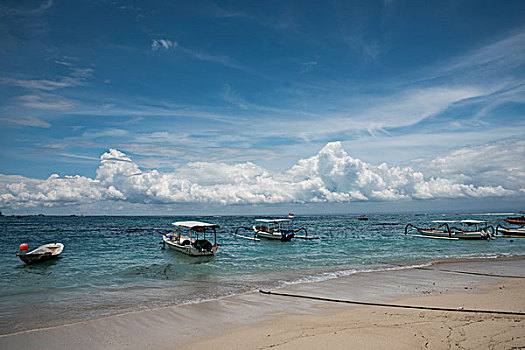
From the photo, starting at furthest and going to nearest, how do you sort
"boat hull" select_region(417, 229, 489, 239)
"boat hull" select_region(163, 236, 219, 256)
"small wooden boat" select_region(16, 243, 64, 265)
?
"boat hull" select_region(417, 229, 489, 239), "boat hull" select_region(163, 236, 219, 256), "small wooden boat" select_region(16, 243, 64, 265)

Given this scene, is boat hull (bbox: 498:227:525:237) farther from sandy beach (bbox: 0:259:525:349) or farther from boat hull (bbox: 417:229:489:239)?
sandy beach (bbox: 0:259:525:349)

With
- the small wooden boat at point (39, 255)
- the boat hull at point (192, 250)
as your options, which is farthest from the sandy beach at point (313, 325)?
the small wooden boat at point (39, 255)

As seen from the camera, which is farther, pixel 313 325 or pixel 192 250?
pixel 192 250

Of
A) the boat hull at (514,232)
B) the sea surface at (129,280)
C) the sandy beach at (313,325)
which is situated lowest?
the boat hull at (514,232)

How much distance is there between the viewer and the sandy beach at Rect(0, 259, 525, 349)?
7.30m

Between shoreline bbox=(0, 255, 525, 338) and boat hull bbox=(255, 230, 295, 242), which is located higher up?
shoreline bbox=(0, 255, 525, 338)

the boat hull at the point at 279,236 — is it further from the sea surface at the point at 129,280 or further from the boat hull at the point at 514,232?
the boat hull at the point at 514,232

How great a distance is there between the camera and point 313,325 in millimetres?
8625

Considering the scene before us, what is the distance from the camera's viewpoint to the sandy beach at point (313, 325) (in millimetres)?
7305

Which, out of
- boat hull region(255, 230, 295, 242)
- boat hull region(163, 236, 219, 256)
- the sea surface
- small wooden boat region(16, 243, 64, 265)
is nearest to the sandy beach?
the sea surface

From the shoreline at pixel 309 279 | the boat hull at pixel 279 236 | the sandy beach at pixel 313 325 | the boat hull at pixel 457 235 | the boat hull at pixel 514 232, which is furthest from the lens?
the boat hull at pixel 514 232

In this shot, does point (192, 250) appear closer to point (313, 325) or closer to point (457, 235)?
point (313, 325)

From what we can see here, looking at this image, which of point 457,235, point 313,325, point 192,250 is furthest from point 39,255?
point 457,235

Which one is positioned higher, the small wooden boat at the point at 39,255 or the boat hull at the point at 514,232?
the small wooden boat at the point at 39,255
